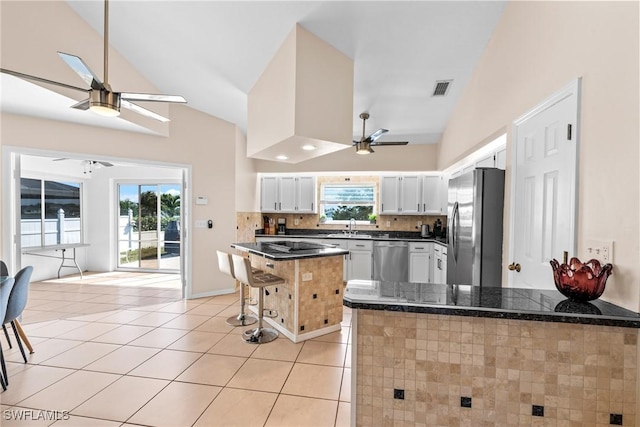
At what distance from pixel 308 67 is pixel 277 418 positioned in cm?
284

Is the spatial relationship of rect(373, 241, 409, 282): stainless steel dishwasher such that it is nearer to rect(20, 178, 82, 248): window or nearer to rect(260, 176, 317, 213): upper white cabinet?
rect(260, 176, 317, 213): upper white cabinet

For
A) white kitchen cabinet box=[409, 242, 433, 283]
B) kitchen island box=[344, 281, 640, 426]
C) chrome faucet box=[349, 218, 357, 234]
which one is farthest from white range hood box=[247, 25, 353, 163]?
chrome faucet box=[349, 218, 357, 234]

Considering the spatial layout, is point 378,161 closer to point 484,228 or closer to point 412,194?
point 412,194

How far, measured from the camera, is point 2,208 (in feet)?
11.5

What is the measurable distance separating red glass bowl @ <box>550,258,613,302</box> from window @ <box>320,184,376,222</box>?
16.2 ft

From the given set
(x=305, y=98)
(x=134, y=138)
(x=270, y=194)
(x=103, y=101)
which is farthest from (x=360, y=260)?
(x=103, y=101)

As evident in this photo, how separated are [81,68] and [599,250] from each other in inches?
130

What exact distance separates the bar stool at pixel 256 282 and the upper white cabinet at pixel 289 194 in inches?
113

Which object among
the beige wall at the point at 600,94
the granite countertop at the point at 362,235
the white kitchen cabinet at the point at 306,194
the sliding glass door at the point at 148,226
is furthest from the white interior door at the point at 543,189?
the sliding glass door at the point at 148,226

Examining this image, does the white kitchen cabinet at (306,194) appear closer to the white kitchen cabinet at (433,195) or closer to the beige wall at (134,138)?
the beige wall at (134,138)

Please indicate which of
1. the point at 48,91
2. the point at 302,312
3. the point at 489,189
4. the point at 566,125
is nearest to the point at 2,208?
the point at 48,91

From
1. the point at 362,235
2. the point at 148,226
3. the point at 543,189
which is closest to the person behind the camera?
the point at 543,189

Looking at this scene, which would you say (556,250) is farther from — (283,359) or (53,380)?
(53,380)

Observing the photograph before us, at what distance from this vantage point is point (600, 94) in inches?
60.3
